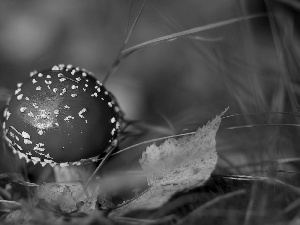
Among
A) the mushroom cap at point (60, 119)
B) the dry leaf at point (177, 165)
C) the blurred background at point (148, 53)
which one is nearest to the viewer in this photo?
the dry leaf at point (177, 165)

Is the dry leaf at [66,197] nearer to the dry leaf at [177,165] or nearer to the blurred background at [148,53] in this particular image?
the dry leaf at [177,165]

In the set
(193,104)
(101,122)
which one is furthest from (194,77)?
(101,122)

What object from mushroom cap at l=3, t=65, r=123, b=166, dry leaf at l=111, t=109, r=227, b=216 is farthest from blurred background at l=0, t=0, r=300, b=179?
dry leaf at l=111, t=109, r=227, b=216

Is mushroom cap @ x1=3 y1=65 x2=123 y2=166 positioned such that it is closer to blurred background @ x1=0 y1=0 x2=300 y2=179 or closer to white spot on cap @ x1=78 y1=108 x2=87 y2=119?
white spot on cap @ x1=78 y1=108 x2=87 y2=119

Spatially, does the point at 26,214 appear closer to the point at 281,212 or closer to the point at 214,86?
the point at 281,212

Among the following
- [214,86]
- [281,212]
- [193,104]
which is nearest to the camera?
[281,212]

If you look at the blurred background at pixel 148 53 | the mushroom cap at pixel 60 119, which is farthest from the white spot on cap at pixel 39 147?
the blurred background at pixel 148 53
